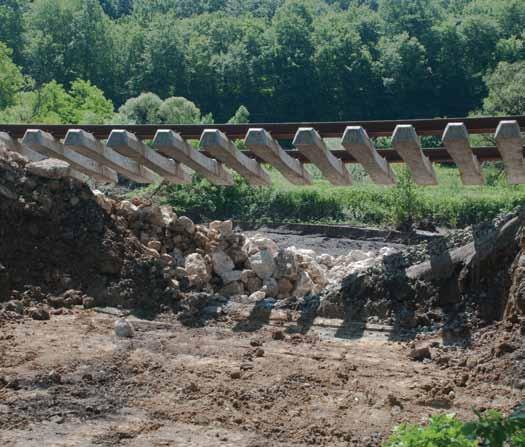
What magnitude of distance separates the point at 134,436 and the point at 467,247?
467 centimetres

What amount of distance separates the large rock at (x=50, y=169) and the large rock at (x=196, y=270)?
1679mm

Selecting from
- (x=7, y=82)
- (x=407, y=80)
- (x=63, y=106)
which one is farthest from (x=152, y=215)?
(x=407, y=80)

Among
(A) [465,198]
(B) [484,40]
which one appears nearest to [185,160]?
(A) [465,198]

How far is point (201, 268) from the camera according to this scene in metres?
10.8

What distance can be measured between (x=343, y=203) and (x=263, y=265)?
19377 millimetres

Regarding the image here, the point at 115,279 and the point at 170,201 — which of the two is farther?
the point at 170,201

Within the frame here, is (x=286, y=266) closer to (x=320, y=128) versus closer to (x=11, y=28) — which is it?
(x=320, y=128)

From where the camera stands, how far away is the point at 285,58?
78062 mm

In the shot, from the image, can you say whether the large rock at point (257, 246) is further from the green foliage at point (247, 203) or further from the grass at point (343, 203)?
the green foliage at point (247, 203)

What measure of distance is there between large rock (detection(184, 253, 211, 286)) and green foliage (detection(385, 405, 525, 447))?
6.17 m

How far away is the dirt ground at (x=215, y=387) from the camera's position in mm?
6438

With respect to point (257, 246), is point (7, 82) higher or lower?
lower

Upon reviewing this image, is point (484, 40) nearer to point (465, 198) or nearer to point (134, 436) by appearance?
point (465, 198)

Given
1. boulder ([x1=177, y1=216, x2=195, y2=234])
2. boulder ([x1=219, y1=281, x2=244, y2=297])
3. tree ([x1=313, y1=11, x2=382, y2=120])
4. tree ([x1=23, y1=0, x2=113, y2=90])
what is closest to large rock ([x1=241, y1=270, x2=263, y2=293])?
boulder ([x1=219, y1=281, x2=244, y2=297])
